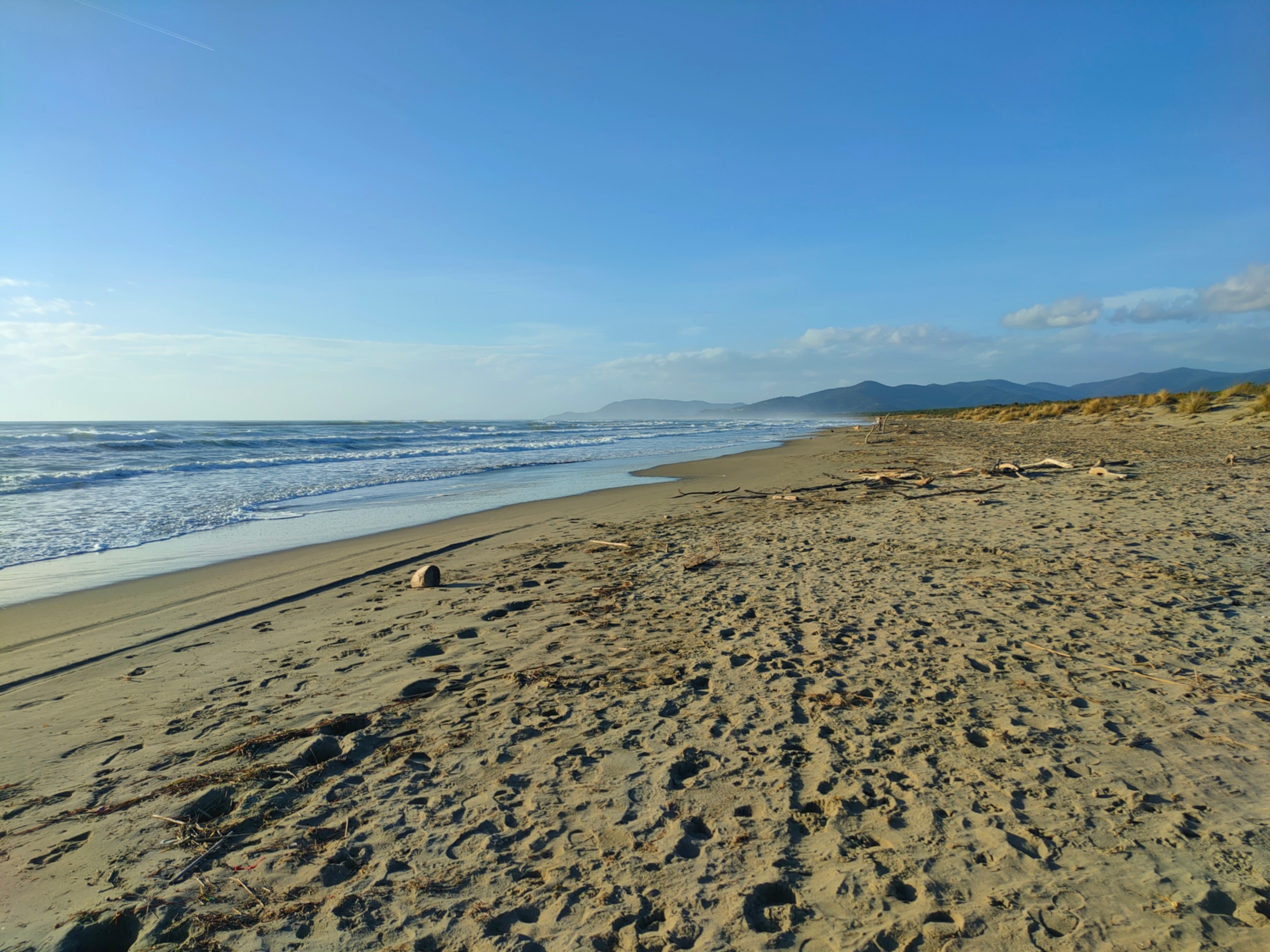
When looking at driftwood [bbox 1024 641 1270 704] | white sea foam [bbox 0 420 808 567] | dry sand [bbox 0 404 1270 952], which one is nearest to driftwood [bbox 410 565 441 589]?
dry sand [bbox 0 404 1270 952]

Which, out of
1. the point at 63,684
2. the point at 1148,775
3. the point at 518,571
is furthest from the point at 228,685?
the point at 1148,775

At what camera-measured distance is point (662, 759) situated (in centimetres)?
320

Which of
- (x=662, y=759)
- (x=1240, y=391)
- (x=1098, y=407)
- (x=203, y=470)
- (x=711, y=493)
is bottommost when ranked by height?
(x=662, y=759)

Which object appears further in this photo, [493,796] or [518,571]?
[518,571]

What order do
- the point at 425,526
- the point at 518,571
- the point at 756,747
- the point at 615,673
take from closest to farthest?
the point at 756,747
the point at 615,673
the point at 518,571
the point at 425,526

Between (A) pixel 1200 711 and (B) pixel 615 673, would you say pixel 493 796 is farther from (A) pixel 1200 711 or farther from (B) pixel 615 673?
(A) pixel 1200 711

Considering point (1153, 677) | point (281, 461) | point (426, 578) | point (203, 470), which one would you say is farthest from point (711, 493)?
point (281, 461)

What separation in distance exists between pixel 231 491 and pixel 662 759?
54.2 ft

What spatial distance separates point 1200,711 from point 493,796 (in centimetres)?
387

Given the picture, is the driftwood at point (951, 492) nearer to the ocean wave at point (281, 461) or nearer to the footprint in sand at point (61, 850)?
the footprint in sand at point (61, 850)

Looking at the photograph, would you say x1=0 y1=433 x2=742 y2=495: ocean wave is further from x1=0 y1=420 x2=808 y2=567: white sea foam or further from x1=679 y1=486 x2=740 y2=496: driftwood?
x1=679 y1=486 x2=740 y2=496: driftwood

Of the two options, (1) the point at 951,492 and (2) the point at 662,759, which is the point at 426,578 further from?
(1) the point at 951,492

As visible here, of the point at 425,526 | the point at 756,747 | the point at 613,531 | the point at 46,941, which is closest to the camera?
the point at 46,941

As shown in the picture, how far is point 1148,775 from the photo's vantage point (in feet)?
9.47
